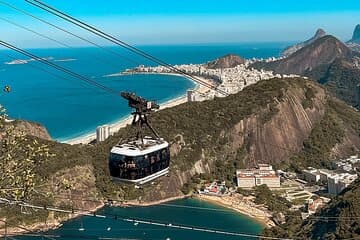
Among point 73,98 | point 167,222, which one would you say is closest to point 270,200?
point 167,222

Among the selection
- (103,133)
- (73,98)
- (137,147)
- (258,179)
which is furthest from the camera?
(73,98)

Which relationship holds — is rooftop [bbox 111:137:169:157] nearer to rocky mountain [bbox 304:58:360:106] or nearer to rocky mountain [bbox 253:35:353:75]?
rocky mountain [bbox 304:58:360:106]

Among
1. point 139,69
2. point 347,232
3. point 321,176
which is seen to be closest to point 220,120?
point 321,176

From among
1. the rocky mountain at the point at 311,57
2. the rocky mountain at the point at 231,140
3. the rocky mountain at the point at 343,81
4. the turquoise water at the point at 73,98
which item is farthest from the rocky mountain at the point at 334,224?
the rocky mountain at the point at 311,57

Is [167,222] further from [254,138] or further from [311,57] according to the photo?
[311,57]

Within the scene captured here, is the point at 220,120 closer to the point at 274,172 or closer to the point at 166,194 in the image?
the point at 274,172
